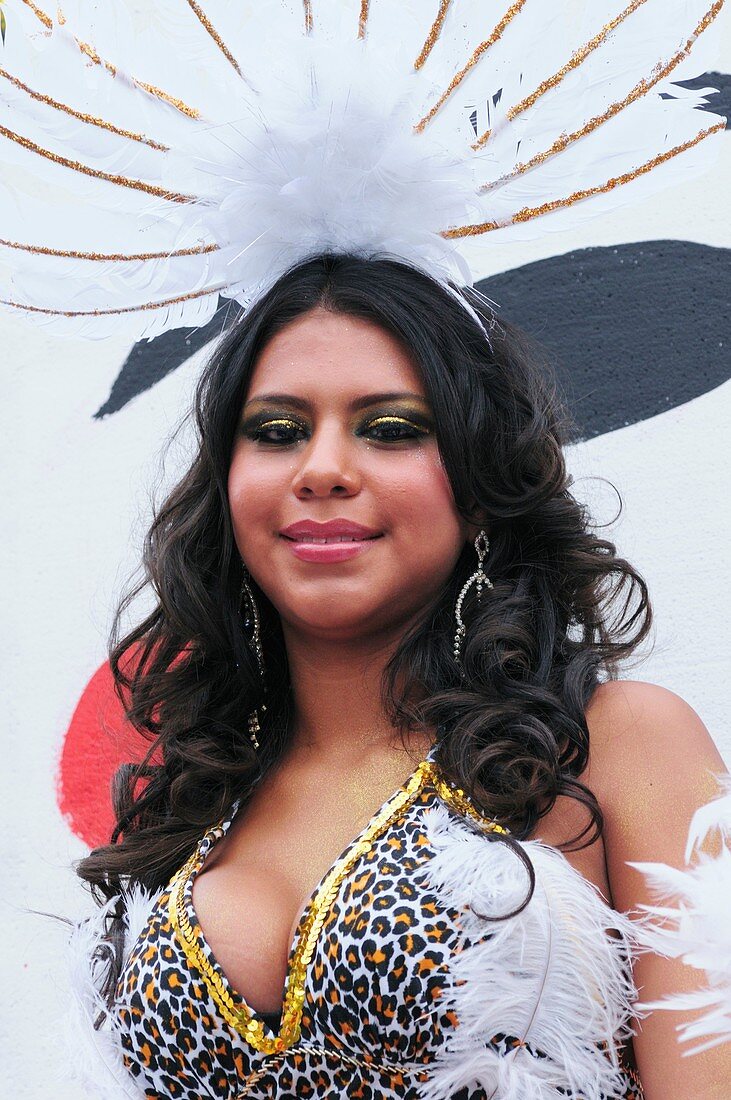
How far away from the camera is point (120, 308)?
2.22m

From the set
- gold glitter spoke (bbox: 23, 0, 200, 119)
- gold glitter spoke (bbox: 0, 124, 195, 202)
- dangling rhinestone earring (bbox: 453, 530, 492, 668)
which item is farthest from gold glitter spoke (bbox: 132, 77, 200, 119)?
dangling rhinestone earring (bbox: 453, 530, 492, 668)

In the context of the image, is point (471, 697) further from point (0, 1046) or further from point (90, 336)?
point (0, 1046)

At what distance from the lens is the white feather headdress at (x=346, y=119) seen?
1.96 metres

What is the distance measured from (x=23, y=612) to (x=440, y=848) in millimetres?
1566

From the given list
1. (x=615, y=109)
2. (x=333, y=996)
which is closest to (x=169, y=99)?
(x=615, y=109)

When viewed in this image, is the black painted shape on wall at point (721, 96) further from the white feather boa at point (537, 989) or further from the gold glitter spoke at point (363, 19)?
the white feather boa at point (537, 989)

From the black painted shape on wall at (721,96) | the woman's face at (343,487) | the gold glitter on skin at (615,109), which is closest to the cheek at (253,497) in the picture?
the woman's face at (343,487)

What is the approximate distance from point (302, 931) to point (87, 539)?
1483 millimetres

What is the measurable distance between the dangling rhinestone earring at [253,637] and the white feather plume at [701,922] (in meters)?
0.77

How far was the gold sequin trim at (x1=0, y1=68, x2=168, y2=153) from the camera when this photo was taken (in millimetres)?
2115

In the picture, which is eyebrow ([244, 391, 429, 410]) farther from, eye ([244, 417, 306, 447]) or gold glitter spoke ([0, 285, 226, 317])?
gold glitter spoke ([0, 285, 226, 317])

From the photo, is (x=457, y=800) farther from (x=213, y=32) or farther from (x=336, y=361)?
(x=213, y=32)

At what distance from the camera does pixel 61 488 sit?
3.03m

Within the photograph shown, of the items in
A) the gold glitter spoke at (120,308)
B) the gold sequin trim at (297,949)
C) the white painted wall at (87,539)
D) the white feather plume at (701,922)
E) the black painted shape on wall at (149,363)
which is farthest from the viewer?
the black painted shape on wall at (149,363)
